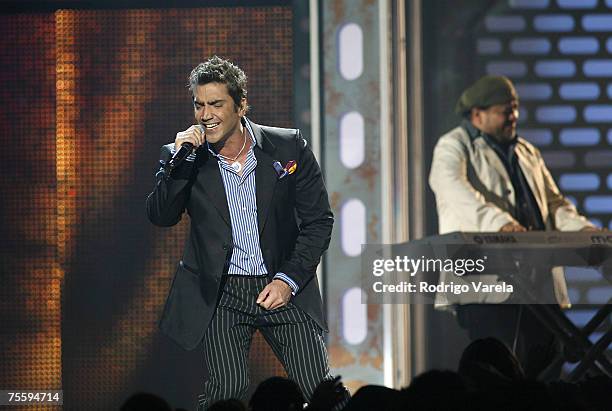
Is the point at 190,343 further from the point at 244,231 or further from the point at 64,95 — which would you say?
the point at 64,95

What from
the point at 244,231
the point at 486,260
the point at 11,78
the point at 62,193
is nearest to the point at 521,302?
the point at 486,260

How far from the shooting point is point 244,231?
4.76 metres

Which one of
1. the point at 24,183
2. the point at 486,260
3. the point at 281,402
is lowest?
the point at 281,402

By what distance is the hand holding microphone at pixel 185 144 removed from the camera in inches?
183

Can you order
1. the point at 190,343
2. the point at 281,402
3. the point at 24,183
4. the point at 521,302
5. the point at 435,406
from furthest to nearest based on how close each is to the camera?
the point at 24,183, the point at 521,302, the point at 190,343, the point at 281,402, the point at 435,406

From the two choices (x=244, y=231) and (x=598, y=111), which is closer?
(x=244, y=231)

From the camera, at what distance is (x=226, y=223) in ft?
15.6

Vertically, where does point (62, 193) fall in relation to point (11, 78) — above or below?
below

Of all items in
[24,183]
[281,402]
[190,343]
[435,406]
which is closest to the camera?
[435,406]

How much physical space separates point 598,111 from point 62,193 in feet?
8.09

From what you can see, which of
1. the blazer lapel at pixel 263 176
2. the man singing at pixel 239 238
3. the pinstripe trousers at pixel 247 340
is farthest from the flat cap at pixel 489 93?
the pinstripe trousers at pixel 247 340

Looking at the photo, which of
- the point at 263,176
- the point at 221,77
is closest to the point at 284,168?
the point at 263,176

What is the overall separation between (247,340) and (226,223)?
430 millimetres

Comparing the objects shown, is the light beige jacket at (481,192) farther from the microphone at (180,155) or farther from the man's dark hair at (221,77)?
the microphone at (180,155)
